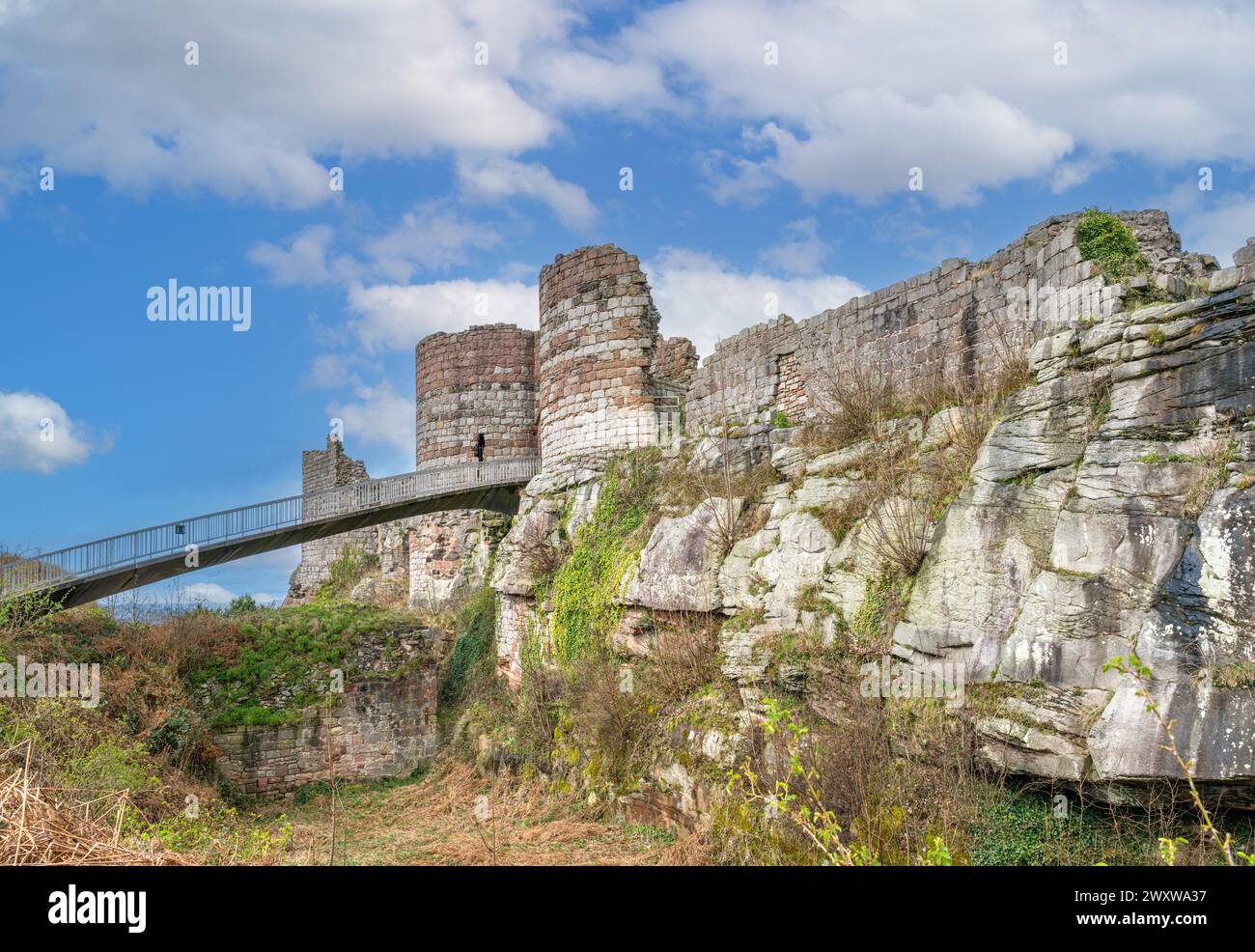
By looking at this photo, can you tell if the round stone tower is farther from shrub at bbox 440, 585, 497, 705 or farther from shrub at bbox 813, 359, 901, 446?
shrub at bbox 813, 359, 901, 446

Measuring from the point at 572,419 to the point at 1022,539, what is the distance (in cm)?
910

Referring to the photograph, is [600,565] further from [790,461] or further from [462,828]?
[462,828]

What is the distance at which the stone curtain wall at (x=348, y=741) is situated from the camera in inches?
606

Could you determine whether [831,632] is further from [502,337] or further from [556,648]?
[502,337]

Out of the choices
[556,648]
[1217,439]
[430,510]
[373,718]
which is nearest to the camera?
[1217,439]

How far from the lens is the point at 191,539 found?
1593 centimetres

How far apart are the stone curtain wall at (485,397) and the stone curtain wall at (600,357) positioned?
7.17 meters

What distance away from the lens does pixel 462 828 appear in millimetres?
12430

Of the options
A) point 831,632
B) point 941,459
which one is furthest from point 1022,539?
point 831,632

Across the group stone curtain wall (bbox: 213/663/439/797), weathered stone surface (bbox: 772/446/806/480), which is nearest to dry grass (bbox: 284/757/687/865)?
stone curtain wall (bbox: 213/663/439/797)

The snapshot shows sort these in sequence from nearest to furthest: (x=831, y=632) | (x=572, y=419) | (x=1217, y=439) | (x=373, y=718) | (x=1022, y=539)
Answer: (x=1217, y=439)
(x=1022, y=539)
(x=831, y=632)
(x=572, y=419)
(x=373, y=718)

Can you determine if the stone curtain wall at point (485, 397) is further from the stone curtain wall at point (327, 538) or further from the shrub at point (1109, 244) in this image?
the shrub at point (1109, 244)

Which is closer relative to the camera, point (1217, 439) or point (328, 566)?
point (1217, 439)

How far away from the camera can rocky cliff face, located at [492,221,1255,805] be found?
5953 millimetres
